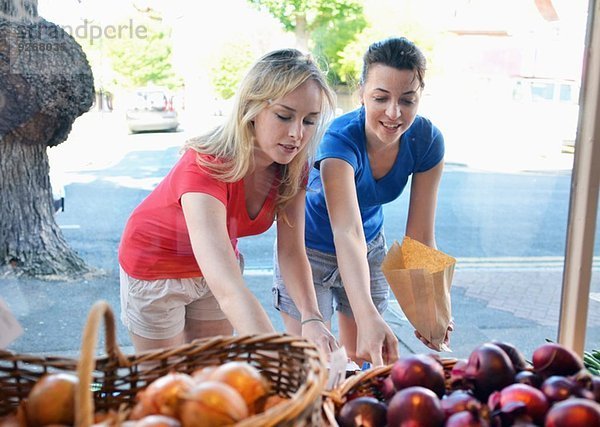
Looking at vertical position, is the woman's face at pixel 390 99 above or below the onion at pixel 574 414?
above

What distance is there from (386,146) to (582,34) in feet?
3.03

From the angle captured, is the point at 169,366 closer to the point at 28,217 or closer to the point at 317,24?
the point at 28,217

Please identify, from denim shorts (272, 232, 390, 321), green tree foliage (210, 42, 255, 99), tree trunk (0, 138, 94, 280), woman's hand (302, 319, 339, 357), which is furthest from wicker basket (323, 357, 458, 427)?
tree trunk (0, 138, 94, 280)

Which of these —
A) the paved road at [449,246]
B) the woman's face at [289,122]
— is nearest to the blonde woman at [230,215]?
the woman's face at [289,122]

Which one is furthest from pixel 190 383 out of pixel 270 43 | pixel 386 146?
pixel 270 43

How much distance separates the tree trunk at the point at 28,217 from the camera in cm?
212

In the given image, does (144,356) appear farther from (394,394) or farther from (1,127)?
(1,127)

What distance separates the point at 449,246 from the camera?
4770mm

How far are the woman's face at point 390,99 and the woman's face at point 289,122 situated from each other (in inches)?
11.8

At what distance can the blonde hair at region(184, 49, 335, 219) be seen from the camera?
5.42 ft

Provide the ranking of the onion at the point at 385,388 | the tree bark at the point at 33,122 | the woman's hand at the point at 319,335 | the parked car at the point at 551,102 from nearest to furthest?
the onion at the point at 385,388 < the woman's hand at the point at 319,335 < the tree bark at the point at 33,122 < the parked car at the point at 551,102

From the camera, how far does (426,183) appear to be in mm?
2150

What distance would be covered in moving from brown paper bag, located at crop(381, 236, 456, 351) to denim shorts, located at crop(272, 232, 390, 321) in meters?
0.48

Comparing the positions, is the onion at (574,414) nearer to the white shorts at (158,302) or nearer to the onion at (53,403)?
the onion at (53,403)
